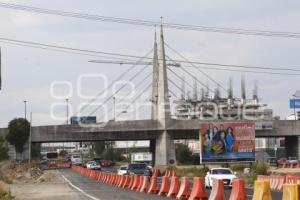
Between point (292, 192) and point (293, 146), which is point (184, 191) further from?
point (293, 146)

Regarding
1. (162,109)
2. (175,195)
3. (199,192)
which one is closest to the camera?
(199,192)

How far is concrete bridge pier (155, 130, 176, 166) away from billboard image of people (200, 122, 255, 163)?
3749 cm

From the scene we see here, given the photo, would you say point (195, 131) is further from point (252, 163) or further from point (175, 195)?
point (175, 195)

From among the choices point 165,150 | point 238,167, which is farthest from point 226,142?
point 165,150

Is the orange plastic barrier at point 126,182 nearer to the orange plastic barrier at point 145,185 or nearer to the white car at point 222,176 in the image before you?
the white car at point 222,176

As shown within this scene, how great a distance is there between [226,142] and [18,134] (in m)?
54.5

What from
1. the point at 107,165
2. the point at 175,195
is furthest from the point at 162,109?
the point at 175,195

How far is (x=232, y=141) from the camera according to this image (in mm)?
73000

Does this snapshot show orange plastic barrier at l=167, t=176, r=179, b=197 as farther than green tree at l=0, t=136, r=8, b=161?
No

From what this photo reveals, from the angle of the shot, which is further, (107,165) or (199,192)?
(107,165)

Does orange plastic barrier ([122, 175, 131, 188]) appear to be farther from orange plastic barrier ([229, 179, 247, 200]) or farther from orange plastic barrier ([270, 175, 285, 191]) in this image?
orange plastic barrier ([229, 179, 247, 200])

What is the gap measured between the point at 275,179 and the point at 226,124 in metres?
32.2

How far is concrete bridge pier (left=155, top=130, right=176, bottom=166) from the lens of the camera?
4377 inches

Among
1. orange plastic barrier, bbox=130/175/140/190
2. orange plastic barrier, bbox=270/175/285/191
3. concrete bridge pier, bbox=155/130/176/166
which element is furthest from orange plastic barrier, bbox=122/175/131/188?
concrete bridge pier, bbox=155/130/176/166
